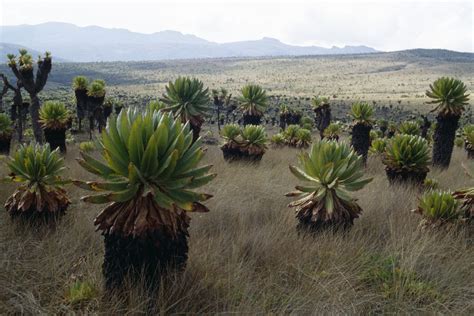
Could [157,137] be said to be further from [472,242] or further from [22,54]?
[22,54]

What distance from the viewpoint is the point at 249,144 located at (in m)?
12.0

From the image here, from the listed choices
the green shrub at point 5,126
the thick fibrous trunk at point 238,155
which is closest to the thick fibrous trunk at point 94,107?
the green shrub at point 5,126

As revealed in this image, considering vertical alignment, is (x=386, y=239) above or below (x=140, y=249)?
below

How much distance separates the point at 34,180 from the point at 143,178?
2.66 m

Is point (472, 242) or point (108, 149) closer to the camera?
point (108, 149)

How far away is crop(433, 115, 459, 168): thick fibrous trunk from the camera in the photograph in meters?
12.1

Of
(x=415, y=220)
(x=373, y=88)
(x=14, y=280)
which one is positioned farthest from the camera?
(x=373, y=88)

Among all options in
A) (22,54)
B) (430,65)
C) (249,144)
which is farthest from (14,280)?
(430,65)

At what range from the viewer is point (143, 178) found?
3.48 m

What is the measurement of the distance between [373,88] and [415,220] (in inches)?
3712

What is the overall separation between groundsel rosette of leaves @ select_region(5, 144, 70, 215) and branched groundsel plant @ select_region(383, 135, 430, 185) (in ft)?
20.4

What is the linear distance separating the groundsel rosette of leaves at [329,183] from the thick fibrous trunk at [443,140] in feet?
25.4

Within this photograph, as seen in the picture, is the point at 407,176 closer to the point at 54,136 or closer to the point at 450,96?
the point at 450,96

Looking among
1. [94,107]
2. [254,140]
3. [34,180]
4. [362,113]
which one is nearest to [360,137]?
[362,113]
